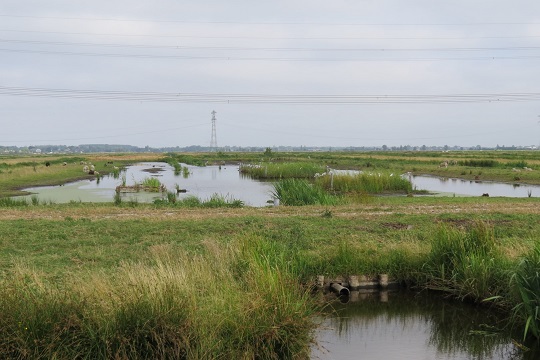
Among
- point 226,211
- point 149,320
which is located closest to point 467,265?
point 149,320

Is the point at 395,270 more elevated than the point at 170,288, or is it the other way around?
the point at 170,288

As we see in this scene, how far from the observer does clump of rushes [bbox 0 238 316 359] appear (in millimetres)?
7473

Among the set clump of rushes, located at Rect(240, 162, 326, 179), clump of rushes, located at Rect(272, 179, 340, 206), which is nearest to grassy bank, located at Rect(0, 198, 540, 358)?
clump of rushes, located at Rect(272, 179, 340, 206)

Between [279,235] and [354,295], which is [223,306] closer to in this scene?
[354,295]

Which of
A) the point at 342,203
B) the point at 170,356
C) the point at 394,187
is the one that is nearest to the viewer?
the point at 170,356

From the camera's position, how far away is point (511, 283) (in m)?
10.4

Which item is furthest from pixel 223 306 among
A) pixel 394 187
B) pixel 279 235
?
pixel 394 187

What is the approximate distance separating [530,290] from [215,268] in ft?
18.6

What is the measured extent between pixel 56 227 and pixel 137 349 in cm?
990

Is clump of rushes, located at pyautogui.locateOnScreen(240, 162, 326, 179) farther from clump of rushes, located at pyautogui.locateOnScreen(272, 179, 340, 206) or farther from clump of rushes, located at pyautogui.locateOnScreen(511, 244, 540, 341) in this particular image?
clump of rushes, located at pyautogui.locateOnScreen(511, 244, 540, 341)

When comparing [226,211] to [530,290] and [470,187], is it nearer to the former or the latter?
[530,290]

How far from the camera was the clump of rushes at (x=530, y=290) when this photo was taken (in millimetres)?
9695

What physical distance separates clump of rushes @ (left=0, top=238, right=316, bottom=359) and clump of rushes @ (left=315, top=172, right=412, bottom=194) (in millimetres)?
26546

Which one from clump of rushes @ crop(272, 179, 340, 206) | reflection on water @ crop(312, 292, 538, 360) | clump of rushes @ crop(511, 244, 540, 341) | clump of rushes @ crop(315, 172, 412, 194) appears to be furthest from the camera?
clump of rushes @ crop(315, 172, 412, 194)
